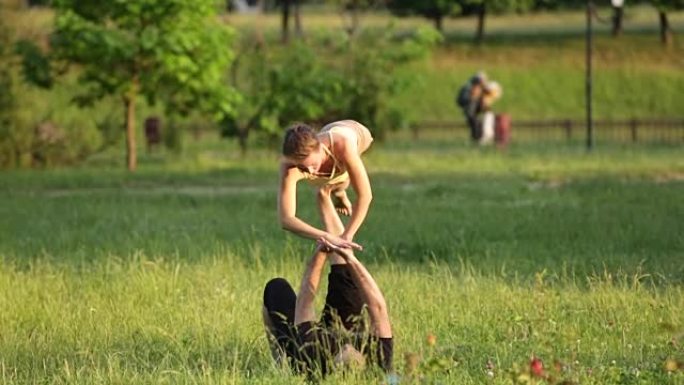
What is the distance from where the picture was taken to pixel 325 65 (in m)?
40.5

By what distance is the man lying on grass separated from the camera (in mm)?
10305

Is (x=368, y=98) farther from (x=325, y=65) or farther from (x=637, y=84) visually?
(x=637, y=84)

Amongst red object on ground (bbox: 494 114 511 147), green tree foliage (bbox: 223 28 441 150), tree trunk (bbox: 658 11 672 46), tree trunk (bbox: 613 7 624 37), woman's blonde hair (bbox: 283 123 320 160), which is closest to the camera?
woman's blonde hair (bbox: 283 123 320 160)

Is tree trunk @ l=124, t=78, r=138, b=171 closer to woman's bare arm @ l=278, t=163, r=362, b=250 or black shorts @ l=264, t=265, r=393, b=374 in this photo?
black shorts @ l=264, t=265, r=393, b=374

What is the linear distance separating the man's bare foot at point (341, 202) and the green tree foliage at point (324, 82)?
26.8 metres

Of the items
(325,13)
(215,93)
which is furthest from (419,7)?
(215,93)

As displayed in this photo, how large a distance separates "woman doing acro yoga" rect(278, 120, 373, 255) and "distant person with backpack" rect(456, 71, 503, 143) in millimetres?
35715

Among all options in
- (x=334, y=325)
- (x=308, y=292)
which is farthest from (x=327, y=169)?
(x=334, y=325)

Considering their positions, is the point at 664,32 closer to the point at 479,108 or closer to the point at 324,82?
the point at 479,108

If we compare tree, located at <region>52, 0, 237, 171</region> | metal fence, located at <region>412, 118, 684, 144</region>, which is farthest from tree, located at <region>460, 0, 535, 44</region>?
tree, located at <region>52, 0, 237, 171</region>

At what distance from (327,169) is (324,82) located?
28297 millimetres

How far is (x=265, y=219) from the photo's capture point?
22047 millimetres

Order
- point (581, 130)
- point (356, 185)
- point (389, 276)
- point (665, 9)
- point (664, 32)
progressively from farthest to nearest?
point (664, 32)
point (665, 9)
point (581, 130)
point (389, 276)
point (356, 185)

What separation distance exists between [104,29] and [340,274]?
2309 centimetres
